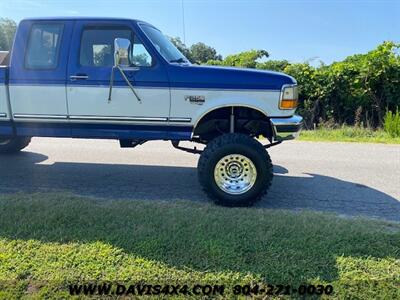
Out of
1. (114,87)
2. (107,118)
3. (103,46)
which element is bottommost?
(107,118)

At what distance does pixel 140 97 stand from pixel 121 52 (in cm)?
59

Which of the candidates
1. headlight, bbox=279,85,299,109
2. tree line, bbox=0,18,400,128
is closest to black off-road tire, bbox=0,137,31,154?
headlight, bbox=279,85,299,109

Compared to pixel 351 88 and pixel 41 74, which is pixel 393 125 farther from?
pixel 41 74

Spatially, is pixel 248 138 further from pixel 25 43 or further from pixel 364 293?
pixel 25 43

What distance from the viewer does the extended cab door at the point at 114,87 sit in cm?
475

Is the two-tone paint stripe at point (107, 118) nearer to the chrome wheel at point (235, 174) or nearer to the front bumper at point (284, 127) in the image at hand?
the chrome wheel at point (235, 174)

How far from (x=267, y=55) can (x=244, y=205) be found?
39.4ft

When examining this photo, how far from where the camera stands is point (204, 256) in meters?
3.34

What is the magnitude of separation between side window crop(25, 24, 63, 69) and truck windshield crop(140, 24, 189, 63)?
1.10 meters

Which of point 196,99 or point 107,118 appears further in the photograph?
point 107,118

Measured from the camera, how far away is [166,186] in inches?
218

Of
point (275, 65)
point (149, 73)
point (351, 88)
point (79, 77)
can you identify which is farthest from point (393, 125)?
point (79, 77)

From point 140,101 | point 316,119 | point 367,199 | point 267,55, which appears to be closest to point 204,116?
point 140,101

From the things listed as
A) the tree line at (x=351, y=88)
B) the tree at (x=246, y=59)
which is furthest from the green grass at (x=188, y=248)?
the tree at (x=246, y=59)
